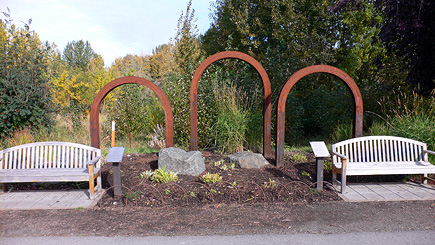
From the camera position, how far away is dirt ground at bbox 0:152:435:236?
10.4 ft

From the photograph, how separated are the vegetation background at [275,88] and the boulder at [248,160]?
67cm

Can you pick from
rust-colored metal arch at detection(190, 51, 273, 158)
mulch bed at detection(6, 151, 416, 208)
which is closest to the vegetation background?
rust-colored metal arch at detection(190, 51, 273, 158)

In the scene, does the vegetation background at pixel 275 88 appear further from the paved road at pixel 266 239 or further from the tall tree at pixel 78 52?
the tall tree at pixel 78 52

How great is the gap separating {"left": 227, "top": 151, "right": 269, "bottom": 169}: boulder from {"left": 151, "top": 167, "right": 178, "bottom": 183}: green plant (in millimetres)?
1190

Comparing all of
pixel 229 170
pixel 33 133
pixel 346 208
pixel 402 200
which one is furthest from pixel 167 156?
pixel 33 133

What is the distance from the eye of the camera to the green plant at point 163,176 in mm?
4530

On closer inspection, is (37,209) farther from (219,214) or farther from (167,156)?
(219,214)

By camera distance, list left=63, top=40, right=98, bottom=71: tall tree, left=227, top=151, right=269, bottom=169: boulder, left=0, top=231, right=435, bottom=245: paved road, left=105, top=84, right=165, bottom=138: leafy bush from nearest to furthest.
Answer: left=0, top=231, right=435, bottom=245: paved road, left=227, top=151, right=269, bottom=169: boulder, left=105, top=84, right=165, bottom=138: leafy bush, left=63, top=40, right=98, bottom=71: tall tree

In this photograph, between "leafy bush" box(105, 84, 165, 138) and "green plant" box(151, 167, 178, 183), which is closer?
"green plant" box(151, 167, 178, 183)

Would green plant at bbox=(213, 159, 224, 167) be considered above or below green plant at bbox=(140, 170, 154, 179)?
above

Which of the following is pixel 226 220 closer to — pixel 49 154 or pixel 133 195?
pixel 133 195

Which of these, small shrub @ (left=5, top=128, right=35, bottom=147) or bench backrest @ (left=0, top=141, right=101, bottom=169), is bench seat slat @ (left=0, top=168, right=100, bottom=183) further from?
small shrub @ (left=5, top=128, right=35, bottom=147)

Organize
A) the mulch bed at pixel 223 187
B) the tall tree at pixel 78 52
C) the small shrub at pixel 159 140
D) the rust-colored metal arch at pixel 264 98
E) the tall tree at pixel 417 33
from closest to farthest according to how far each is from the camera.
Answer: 1. the mulch bed at pixel 223 187
2. the rust-colored metal arch at pixel 264 98
3. the tall tree at pixel 417 33
4. the small shrub at pixel 159 140
5. the tall tree at pixel 78 52

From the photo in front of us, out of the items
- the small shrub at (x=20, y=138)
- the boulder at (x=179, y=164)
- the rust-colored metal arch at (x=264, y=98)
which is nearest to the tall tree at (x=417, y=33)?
the rust-colored metal arch at (x=264, y=98)
